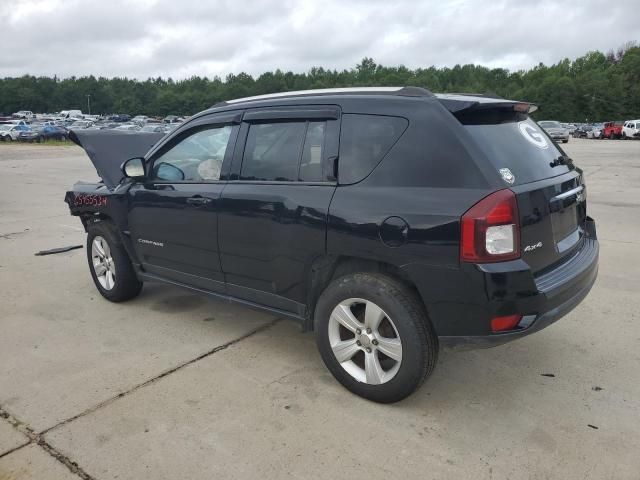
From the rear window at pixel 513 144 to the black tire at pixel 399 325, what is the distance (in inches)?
33.3

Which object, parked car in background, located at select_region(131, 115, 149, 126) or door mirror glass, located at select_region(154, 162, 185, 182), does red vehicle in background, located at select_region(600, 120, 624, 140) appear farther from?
door mirror glass, located at select_region(154, 162, 185, 182)

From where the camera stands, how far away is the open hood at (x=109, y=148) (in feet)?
16.4

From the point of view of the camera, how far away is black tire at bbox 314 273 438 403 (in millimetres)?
2873

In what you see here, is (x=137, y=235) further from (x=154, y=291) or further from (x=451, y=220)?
(x=451, y=220)

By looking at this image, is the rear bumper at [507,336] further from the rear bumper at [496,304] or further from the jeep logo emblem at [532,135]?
the jeep logo emblem at [532,135]

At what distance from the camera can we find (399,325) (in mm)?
2889

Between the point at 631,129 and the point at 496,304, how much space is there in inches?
1781

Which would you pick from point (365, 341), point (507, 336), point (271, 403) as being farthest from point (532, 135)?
point (271, 403)

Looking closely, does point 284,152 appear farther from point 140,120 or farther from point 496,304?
point 140,120

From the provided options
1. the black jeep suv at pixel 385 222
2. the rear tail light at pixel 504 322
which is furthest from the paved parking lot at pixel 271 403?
the rear tail light at pixel 504 322

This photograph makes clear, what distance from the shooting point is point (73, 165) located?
68.3ft

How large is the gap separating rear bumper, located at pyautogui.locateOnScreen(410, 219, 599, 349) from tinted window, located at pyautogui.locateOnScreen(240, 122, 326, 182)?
1.12 meters

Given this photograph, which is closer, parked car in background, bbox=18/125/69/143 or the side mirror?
the side mirror

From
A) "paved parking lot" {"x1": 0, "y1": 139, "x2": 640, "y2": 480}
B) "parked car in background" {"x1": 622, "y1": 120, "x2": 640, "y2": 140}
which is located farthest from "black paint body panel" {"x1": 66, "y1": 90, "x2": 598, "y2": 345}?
"parked car in background" {"x1": 622, "y1": 120, "x2": 640, "y2": 140}
